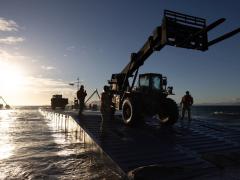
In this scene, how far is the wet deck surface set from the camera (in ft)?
20.2

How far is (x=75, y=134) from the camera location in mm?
13312

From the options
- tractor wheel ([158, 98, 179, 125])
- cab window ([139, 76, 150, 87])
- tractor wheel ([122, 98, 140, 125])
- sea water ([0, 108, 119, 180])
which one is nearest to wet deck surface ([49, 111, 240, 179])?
tractor wheel ([122, 98, 140, 125])

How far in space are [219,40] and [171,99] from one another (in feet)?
15.3

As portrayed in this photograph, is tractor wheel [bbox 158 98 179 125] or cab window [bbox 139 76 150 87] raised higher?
cab window [bbox 139 76 150 87]

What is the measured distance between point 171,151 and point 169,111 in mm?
4391

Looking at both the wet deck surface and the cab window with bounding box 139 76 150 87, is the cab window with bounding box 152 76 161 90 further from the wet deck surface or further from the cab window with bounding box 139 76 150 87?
the wet deck surface

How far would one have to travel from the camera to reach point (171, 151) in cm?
814

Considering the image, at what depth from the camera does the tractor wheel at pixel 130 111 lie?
452 inches

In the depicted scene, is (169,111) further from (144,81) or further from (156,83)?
(144,81)

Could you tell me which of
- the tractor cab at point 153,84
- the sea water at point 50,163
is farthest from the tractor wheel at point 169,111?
the sea water at point 50,163

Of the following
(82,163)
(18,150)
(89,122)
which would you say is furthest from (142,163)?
(89,122)

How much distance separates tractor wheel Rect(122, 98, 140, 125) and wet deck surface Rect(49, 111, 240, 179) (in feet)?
1.13

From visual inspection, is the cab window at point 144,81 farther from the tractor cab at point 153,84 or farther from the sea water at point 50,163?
the sea water at point 50,163

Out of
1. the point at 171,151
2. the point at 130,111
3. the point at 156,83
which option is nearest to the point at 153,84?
the point at 156,83
